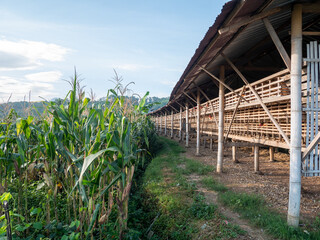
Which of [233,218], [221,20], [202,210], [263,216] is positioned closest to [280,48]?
[221,20]

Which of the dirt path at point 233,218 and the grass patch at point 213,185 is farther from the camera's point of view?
the grass patch at point 213,185

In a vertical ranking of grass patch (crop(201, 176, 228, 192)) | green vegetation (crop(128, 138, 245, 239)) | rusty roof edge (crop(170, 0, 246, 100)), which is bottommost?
green vegetation (crop(128, 138, 245, 239))

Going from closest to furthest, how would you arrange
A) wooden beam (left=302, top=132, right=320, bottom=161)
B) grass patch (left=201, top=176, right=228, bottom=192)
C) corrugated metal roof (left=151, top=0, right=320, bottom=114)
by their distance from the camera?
corrugated metal roof (left=151, top=0, right=320, bottom=114) → wooden beam (left=302, top=132, right=320, bottom=161) → grass patch (left=201, top=176, right=228, bottom=192)

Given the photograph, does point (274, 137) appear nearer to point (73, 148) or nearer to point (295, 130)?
point (295, 130)

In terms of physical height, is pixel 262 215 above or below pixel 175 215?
above

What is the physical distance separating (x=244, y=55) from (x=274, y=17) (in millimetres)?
2852

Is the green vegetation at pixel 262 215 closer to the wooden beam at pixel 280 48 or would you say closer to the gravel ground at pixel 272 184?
the gravel ground at pixel 272 184

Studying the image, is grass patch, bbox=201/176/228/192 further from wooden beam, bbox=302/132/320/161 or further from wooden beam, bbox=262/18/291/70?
wooden beam, bbox=262/18/291/70

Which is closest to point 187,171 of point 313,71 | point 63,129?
point 313,71

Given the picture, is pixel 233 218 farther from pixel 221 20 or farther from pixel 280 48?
pixel 221 20

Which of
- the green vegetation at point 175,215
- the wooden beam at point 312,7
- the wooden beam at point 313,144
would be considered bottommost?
the green vegetation at point 175,215

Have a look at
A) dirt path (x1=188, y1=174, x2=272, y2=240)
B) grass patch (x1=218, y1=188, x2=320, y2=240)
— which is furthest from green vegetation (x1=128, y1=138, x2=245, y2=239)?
grass patch (x1=218, y1=188, x2=320, y2=240)

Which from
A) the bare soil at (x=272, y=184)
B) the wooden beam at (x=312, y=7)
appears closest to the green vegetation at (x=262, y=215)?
the bare soil at (x=272, y=184)

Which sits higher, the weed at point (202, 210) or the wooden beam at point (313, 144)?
the wooden beam at point (313, 144)
